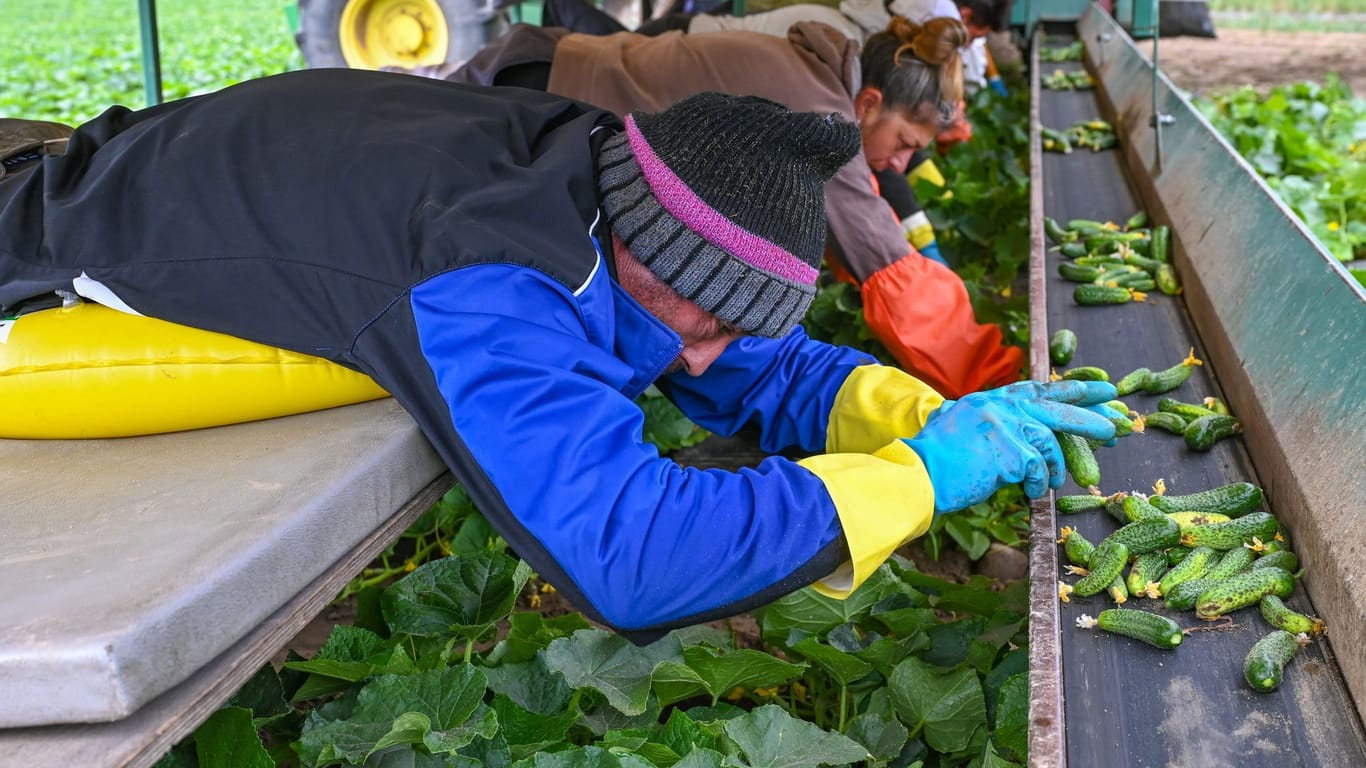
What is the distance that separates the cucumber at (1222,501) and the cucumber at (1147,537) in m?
0.16

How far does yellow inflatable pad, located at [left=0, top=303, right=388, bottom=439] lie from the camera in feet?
7.93

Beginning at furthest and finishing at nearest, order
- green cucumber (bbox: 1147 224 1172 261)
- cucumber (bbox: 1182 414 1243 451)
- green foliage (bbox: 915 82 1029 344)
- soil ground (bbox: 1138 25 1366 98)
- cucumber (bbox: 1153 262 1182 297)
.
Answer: soil ground (bbox: 1138 25 1366 98), green foliage (bbox: 915 82 1029 344), green cucumber (bbox: 1147 224 1172 261), cucumber (bbox: 1153 262 1182 297), cucumber (bbox: 1182 414 1243 451)

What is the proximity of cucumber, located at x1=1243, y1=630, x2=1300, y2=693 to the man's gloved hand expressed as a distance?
18.2 inches

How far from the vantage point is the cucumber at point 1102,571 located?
7.79ft

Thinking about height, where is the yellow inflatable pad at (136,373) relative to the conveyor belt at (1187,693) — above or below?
above

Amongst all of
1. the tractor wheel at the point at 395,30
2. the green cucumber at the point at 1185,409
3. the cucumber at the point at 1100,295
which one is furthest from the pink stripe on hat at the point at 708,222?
the tractor wheel at the point at 395,30

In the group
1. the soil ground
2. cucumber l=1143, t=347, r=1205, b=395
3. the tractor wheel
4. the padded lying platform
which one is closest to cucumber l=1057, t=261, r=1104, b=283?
cucumber l=1143, t=347, r=1205, b=395

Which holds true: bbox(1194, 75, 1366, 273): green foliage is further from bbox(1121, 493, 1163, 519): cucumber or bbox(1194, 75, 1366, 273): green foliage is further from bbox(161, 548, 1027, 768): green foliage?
bbox(161, 548, 1027, 768): green foliage

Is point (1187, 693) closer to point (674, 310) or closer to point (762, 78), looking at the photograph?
point (674, 310)

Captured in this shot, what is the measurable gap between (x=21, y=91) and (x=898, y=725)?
14.6 meters

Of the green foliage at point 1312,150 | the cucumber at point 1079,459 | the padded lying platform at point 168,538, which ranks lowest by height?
the green foliage at point 1312,150

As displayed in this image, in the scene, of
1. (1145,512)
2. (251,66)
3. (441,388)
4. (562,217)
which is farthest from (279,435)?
(251,66)

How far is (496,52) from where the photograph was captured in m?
4.30

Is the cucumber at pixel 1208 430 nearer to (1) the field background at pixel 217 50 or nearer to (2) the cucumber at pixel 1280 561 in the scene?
(2) the cucumber at pixel 1280 561
